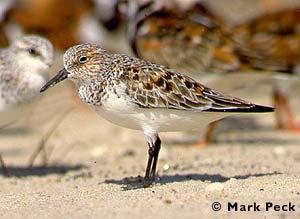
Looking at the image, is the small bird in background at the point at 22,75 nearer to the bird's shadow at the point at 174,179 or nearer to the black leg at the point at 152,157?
the bird's shadow at the point at 174,179

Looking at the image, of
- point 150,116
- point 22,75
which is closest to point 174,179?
point 150,116

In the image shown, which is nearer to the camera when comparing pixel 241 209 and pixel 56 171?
pixel 241 209

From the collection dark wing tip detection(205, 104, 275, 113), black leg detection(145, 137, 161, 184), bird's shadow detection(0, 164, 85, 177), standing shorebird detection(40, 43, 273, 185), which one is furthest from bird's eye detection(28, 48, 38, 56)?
dark wing tip detection(205, 104, 275, 113)

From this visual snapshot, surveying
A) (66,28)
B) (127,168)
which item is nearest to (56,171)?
(127,168)

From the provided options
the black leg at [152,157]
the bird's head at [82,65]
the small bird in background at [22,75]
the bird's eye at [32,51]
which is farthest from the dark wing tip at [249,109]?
the bird's eye at [32,51]

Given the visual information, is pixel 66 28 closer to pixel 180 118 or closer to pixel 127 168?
pixel 127 168

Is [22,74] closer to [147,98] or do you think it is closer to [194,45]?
[147,98]
